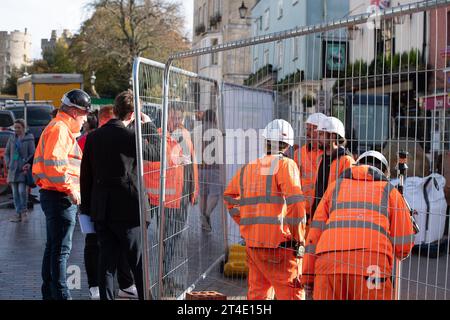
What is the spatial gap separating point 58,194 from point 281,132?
7.62 feet

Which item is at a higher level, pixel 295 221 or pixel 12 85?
pixel 12 85

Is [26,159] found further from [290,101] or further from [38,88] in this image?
[38,88]

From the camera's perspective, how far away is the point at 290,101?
502 centimetres

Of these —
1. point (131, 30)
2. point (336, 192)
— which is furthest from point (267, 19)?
point (336, 192)

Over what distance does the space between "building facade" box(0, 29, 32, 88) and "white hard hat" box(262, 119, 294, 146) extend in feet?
364

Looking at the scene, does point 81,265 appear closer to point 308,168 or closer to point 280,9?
point 308,168

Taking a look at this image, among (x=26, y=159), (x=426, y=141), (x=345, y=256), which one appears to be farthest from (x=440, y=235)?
(x=26, y=159)

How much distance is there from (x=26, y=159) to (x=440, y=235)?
946cm

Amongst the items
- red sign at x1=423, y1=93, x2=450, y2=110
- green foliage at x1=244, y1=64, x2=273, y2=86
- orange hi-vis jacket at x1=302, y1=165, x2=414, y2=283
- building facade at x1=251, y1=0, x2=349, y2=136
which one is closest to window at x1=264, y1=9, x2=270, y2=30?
green foliage at x1=244, y1=64, x2=273, y2=86

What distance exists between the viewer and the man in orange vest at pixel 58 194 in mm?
6461

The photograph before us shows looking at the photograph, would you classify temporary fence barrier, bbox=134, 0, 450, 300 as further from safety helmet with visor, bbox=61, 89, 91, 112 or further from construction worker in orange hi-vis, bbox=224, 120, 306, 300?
safety helmet with visor, bbox=61, 89, 91, 112

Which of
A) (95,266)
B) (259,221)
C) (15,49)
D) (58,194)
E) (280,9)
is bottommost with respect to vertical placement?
(95,266)

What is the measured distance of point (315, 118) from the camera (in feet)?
15.7

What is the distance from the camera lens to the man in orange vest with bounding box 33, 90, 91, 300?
6.46 meters
